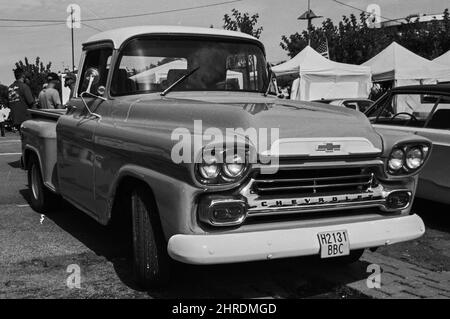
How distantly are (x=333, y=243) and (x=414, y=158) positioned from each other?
905 millimetres

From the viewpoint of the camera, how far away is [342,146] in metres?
3.45

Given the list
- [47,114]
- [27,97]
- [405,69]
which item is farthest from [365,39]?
[47,114]

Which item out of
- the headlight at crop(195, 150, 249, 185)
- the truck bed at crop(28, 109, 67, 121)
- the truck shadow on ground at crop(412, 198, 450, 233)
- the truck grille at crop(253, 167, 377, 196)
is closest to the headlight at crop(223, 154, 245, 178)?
the headlight at crop(195, 150, 249, 185)

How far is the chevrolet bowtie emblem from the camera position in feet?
11.1

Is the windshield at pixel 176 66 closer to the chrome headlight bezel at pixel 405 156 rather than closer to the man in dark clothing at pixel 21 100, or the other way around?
the chrome headlight bezel at pixel 405 156

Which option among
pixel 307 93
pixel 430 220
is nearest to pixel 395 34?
pixel 307 93

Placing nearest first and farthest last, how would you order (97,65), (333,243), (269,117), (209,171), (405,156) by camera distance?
(209,171)
(333,243)
(269,117)
(405,156)
(97,65)

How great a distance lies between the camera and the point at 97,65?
Result: 4.96 metres

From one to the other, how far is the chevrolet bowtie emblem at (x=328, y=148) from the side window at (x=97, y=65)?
2.10 meters

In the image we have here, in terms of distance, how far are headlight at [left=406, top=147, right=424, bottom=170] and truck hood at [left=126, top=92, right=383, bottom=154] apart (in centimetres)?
26

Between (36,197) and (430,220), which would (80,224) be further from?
(430,220)

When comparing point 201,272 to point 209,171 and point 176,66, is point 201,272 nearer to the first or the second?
point 209,171
